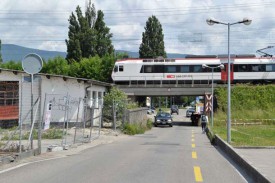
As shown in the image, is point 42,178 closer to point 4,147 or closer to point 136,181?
point 136,181

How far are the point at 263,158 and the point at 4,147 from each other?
830 cm

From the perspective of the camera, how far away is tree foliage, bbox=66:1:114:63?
68.7m

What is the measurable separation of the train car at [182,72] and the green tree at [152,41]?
19.8 m

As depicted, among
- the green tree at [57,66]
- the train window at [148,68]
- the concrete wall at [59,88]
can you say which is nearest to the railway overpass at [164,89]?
the train window at [148,68]

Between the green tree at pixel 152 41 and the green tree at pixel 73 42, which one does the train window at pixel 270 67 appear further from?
the green tree at pixel 73 42

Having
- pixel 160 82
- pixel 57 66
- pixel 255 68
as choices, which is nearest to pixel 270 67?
pixel 255 68

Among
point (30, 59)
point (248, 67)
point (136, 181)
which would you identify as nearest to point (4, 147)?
point (30, 59)

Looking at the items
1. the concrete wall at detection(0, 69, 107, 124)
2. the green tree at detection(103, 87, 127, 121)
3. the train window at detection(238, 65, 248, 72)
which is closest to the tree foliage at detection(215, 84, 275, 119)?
the train window at detection(238, 65, 248, 72)

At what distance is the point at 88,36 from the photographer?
6869cm

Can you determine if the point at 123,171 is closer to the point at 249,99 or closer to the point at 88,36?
the point at 249,99

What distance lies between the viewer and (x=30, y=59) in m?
13.5

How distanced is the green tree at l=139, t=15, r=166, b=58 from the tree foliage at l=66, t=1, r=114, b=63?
5.88 meters

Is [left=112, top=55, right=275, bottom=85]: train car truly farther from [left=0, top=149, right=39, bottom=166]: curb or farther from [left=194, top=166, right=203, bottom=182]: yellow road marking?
[left=194, top=166, right=203, bottom=182]: yellow road marking

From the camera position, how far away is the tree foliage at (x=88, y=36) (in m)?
68.7
